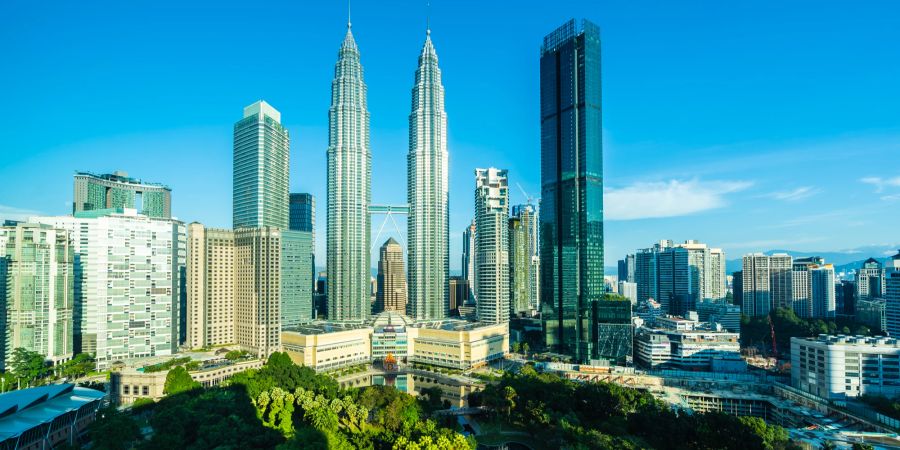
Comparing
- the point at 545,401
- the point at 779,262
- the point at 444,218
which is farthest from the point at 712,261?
the point at 545,401

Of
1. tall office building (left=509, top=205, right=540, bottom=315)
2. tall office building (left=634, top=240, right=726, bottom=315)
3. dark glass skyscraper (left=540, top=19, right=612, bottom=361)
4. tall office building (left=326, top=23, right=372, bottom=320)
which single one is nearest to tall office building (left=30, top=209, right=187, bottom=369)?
tall office building (left=326, top=23, right=372, bottom=320)

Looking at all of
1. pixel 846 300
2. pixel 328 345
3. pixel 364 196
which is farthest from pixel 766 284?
pixel 328 345

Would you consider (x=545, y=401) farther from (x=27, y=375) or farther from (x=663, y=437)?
(x=27, y=375)

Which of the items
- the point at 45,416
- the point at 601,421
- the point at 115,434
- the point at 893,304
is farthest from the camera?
the point at 893,304

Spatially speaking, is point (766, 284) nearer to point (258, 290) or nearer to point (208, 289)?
point (258, 290)

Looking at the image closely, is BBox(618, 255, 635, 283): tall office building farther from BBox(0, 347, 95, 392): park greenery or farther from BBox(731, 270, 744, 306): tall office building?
BBox(0, 347, 95, 392): park greenery
